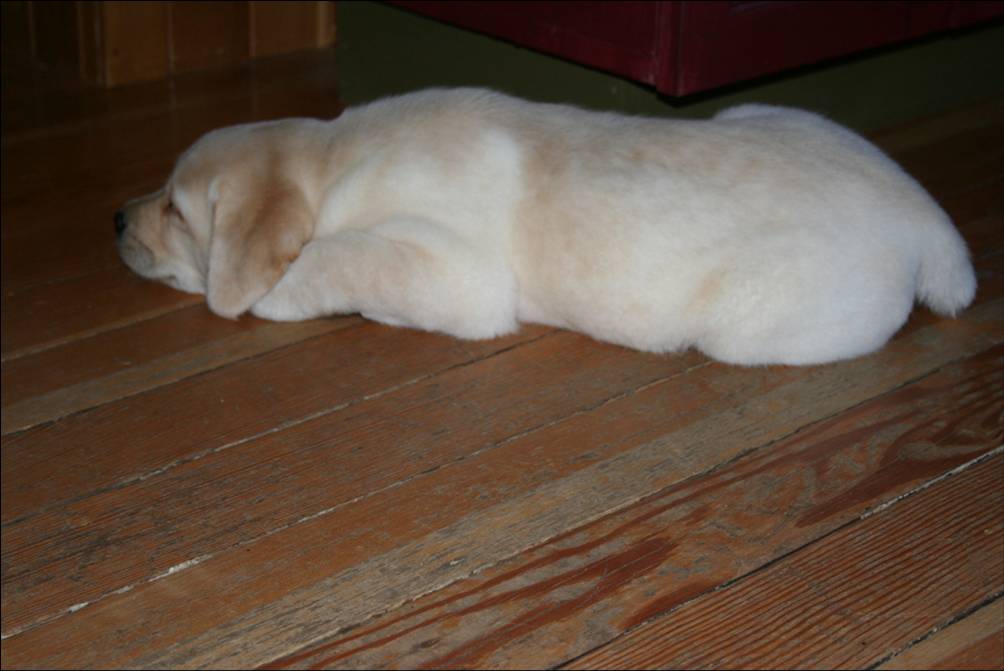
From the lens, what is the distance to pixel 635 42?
9.89 ft

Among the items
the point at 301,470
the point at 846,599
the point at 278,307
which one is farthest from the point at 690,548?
the point at 278,307

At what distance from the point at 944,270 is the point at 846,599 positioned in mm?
895

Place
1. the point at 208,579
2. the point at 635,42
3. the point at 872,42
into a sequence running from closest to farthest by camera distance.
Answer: the point at 208,579 → the point at 635,42 → the point at 872,42

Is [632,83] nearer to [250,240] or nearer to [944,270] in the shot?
[944,270]

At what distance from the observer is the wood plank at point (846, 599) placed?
174 centimetres

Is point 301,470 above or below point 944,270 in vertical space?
below

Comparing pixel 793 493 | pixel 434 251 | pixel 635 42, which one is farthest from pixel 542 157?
pixel 793 493

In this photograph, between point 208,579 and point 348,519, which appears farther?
point 348,519

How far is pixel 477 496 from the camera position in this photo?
6.86 ft

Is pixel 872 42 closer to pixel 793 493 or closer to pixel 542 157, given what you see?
pixel 542 157

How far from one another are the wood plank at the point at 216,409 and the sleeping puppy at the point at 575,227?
0.06 m

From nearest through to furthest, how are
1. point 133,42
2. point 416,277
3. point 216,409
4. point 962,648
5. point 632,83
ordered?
point 962,648 < point 216,409 < point 416,277 < point 632,83 < point 133,42

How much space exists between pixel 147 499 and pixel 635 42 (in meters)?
1.64

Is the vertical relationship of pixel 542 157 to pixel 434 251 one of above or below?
above
